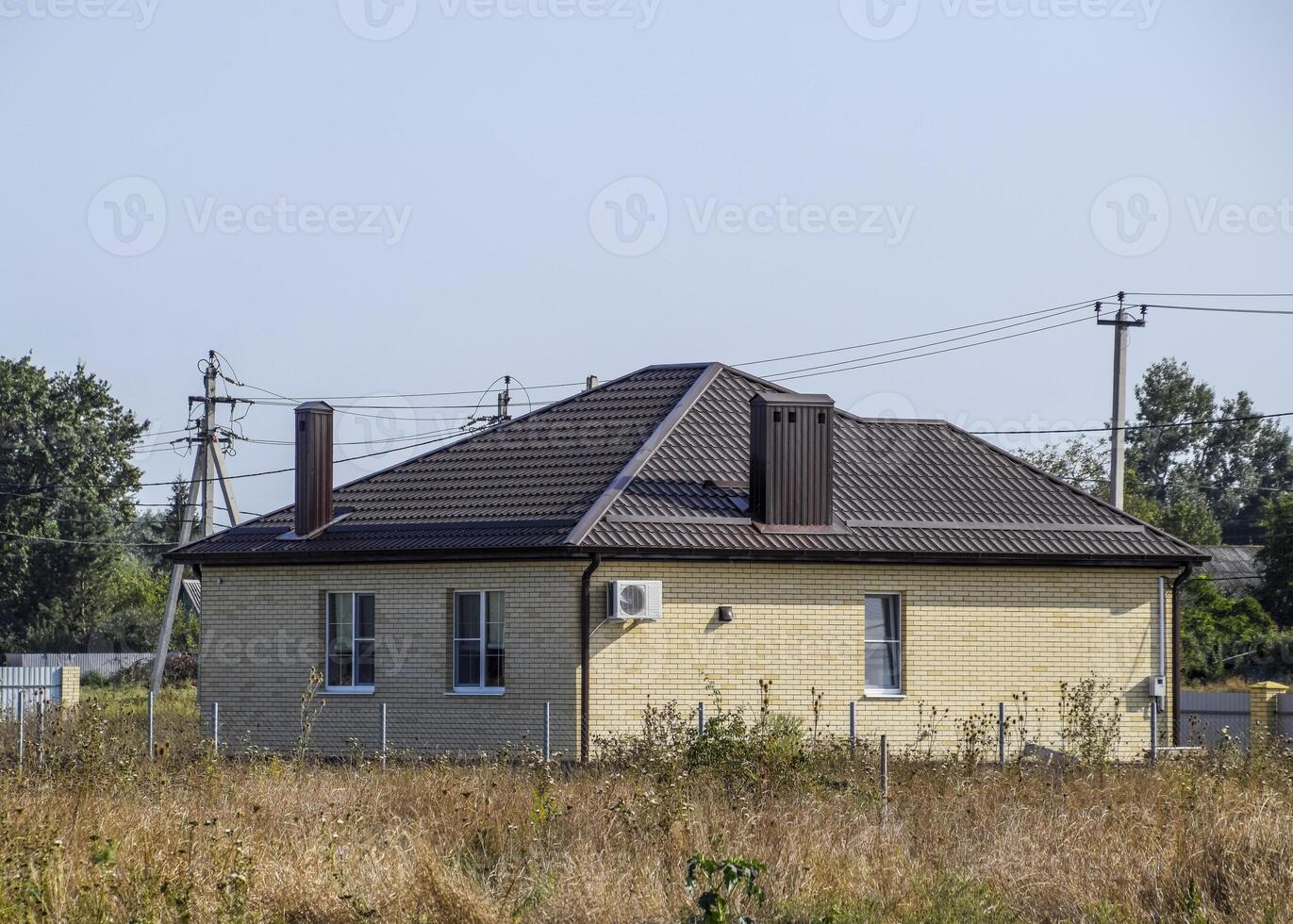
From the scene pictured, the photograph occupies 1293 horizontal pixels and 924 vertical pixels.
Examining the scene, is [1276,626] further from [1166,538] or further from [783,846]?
[783,846]

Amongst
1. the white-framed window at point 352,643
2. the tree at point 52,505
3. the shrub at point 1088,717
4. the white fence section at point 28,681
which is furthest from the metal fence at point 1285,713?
the tree at point 52,505

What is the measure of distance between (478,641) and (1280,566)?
37.1m

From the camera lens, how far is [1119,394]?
33.0 meters

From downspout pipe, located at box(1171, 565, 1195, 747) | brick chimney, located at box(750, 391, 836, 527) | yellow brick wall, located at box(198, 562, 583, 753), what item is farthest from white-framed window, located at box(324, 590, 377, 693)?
downspout pipe, located at box(1171, 565, 1195, 747)

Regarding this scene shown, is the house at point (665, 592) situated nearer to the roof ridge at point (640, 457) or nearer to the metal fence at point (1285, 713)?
the roof ridge at point (640, 457)

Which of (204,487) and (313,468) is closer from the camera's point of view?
(313,468)

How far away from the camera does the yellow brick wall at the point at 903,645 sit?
71.4ft

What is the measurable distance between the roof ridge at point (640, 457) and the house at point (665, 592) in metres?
0.06

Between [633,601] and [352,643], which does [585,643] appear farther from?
[352,643]

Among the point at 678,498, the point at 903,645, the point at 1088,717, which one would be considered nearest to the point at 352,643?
the point at 678,498

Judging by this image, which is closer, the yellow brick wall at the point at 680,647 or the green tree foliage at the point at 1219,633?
the yellow brick wall at the point at 680,647

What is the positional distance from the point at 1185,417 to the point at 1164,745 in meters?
71.9

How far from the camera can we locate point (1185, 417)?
9088 cm

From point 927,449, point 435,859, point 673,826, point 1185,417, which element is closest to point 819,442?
point 927,449
